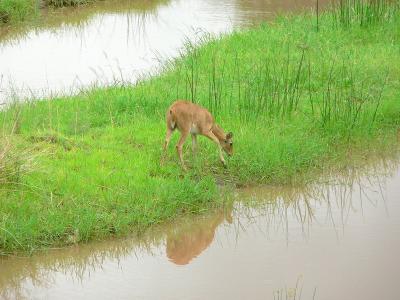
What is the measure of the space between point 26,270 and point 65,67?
272 inches

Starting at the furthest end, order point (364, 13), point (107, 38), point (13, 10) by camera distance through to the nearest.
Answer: point (13, 10) → point (107, 38) → point (364, 13)

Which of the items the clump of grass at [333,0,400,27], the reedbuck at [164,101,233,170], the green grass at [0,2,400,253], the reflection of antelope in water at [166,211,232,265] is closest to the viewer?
the reflection of antelope in water at [166,211,232,265]

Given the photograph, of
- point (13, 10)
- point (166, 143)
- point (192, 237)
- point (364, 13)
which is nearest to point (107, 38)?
point (13, 10)

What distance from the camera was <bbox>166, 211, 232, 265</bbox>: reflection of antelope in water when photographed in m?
6.91

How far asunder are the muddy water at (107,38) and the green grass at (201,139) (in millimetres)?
1117

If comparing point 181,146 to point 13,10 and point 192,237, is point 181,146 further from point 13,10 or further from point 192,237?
point 13,10

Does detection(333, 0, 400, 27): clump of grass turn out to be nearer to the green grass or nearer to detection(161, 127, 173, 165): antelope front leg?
the green grass

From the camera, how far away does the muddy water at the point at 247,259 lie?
617cm

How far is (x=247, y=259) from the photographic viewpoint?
22.1 feet

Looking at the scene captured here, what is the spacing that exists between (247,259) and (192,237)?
2.32 ft

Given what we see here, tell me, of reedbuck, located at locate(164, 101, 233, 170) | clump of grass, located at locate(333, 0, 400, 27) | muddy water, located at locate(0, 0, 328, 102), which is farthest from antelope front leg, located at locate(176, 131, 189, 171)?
clump of grass, located at locate(333, 0, 400, 27)

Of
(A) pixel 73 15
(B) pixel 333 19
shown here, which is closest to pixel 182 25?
(A) pixel 73 15

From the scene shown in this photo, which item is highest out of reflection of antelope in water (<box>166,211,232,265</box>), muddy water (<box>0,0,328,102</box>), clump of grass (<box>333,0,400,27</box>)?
clump of grass (<box>333,0,400,27</box>)

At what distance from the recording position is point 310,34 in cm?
1309
